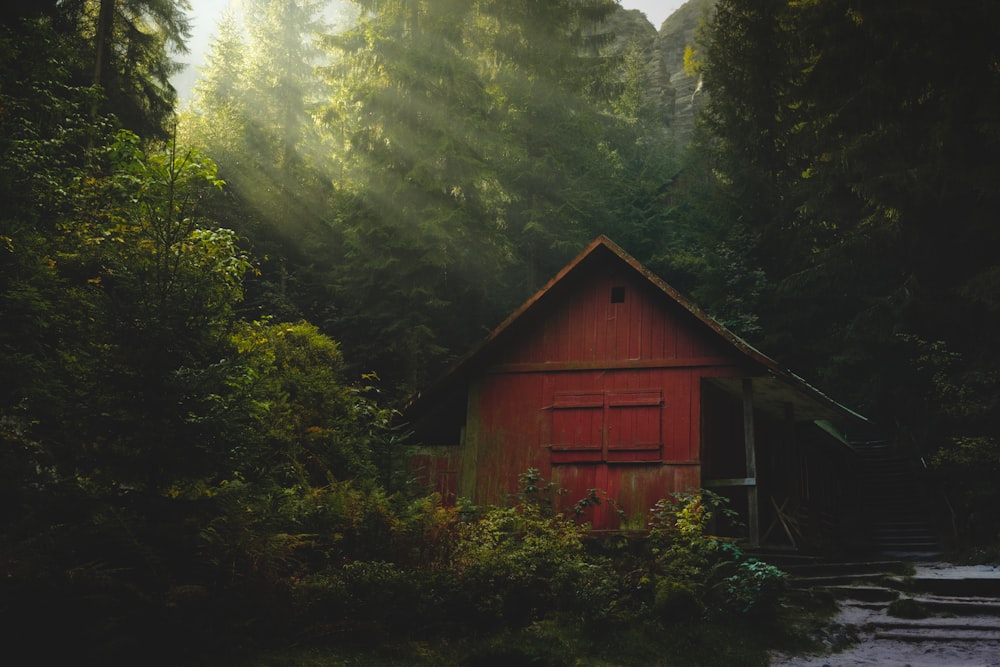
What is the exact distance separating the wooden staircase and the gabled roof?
5903mm

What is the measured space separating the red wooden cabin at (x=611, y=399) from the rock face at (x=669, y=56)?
4387 centimetres

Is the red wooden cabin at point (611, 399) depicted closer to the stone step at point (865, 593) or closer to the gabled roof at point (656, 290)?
the gabled roof at point (656, 290)

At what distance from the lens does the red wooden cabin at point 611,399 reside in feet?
45.0

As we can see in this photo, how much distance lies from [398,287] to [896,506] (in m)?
15.9

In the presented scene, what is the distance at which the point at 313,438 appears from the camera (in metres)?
12.5

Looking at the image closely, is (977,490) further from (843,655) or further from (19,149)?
(19,149)

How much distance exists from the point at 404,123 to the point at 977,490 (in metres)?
17.1

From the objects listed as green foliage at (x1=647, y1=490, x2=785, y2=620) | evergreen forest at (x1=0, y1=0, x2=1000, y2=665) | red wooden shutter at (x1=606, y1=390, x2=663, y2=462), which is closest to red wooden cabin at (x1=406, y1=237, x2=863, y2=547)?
red wooden shutter at (x1=606, y1=390, x2=663, y2=462)

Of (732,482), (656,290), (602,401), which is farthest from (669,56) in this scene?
(732,482)

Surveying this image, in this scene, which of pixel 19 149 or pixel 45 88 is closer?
pixel 19 149

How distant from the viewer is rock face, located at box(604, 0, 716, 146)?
202ft

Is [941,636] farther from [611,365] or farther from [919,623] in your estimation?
[611,365]

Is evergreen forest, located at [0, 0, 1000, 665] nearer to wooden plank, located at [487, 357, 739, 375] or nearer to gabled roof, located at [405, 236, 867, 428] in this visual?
gabled roof, located at [405, 236, 867, 428]

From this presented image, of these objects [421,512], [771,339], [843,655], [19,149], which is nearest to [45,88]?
[19,149]
